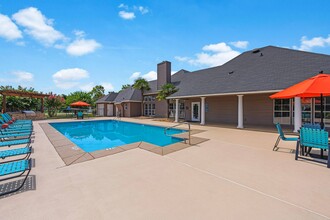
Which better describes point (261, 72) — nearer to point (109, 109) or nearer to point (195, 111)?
point (195, 111)

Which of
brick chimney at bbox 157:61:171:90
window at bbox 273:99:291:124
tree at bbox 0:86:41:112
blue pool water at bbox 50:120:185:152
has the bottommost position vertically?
blue pool water at bbox 50:120:185:152

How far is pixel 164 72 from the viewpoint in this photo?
22.8 metres

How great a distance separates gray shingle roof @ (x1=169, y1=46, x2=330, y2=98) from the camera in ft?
34.4

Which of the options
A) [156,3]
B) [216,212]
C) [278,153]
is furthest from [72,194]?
[156,3]

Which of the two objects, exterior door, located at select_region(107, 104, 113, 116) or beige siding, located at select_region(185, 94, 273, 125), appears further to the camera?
exterior door, located at select_region(107, 104, 113, 116)

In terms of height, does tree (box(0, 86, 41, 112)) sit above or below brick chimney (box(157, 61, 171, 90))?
below

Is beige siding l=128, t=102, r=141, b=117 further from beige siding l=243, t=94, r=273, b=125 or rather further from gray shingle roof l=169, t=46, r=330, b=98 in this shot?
beige siding l=243, t=94, r=273, b=125

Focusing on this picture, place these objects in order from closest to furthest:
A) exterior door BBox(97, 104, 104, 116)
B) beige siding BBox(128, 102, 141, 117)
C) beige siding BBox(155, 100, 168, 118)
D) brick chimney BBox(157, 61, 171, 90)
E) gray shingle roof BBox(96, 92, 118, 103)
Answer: brick chimney BBox(157, 61, 171, 90) → beige siding BBox(155, 100, 168, 118) → beige siding BBox(128, 102, 141, 117) → gray shingle roof BBox(96, 92, 118, 103) → exterior door BBox(97, 104, 104, 116)

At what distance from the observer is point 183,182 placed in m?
3.58

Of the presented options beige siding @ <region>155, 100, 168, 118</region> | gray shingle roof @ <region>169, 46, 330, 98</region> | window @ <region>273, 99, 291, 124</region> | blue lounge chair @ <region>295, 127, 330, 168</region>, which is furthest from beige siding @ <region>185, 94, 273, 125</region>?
blue lounge chair @ <region>295, 127, 330, 168</region>

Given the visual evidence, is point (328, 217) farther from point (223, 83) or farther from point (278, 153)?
point (223, 83)

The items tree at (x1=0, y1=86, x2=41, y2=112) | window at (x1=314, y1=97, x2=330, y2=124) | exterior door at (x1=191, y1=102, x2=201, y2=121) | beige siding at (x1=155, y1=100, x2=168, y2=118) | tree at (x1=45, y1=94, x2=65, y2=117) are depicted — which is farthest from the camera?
tree at (x1=0, y1=86, x2=41, y2=112)

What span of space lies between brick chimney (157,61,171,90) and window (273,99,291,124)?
46.1 ft

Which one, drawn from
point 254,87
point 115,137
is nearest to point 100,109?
point 115,137
